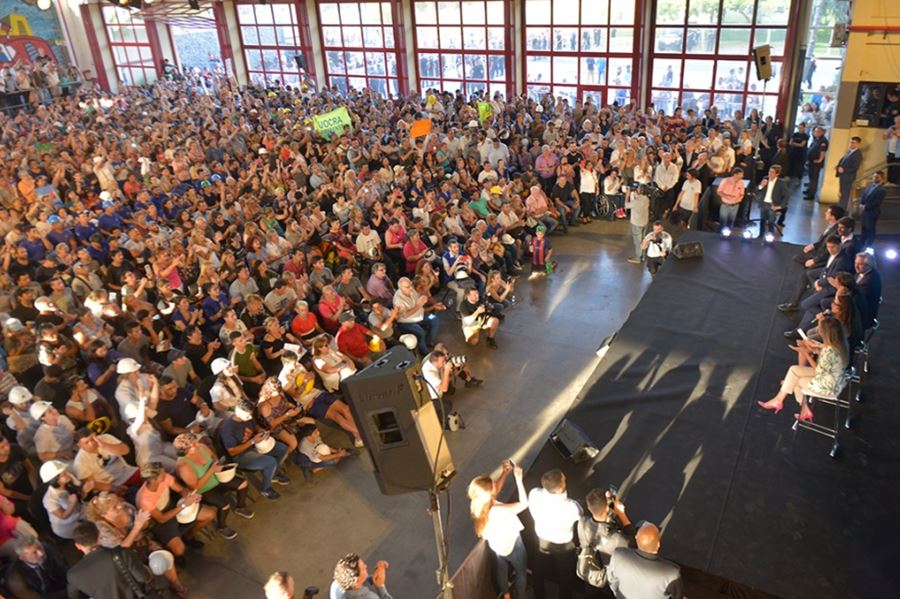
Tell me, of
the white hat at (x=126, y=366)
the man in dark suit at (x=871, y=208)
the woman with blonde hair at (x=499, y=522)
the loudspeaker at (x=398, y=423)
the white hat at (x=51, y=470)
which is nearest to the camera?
the loudspeaker at (x=398, y=423)

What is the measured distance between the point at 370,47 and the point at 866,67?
14.0 m

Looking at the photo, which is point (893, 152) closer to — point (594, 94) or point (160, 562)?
point (594, 94)

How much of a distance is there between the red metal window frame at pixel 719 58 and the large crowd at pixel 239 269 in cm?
241

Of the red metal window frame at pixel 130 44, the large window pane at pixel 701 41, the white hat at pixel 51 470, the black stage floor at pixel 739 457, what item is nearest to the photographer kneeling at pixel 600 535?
the black stage floor at pixel 739 457

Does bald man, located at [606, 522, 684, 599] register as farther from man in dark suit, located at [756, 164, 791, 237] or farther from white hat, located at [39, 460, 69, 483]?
man in dark suit, located at [756, 164, 791, 237]

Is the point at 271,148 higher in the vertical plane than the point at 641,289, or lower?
higher

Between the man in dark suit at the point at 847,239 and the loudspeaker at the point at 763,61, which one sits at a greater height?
the loudspeaker at the point at 763,61

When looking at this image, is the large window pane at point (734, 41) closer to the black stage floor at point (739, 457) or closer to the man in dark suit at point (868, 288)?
the black stage floor at point (739, 457)

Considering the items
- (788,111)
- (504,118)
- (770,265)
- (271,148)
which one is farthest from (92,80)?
(770,265)

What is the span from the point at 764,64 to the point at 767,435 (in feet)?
27.3

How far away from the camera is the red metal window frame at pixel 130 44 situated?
23.7 metres

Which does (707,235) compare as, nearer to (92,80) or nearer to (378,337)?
(378,337)

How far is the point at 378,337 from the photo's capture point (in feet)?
21.1

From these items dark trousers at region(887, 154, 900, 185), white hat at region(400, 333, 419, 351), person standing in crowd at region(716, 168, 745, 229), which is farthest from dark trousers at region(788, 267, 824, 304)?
dark trousers at region(887, 154, 900, 185)
